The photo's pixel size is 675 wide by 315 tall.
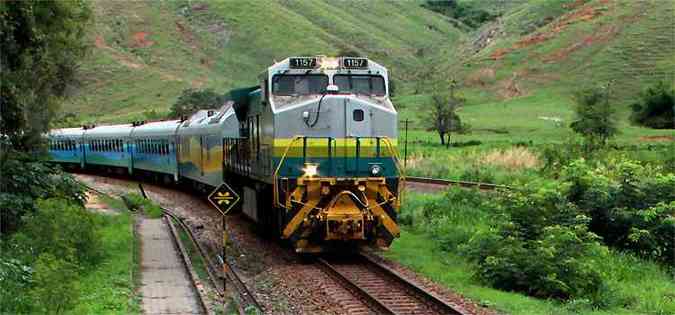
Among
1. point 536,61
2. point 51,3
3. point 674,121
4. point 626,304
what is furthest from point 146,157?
point 536,61

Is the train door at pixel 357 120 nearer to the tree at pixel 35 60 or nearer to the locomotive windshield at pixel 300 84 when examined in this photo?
the locomotive windshield at pixel 300 84

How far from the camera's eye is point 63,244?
1513 centimetres

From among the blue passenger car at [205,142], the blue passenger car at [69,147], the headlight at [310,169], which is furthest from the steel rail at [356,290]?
the blue passenger car at [69,147]

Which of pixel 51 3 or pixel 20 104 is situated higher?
pixel 51 3

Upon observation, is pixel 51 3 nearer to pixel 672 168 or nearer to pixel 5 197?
pixel 5 197

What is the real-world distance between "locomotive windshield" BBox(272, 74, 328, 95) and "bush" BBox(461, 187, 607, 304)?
4.65 metres

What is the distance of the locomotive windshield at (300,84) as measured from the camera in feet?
56.4

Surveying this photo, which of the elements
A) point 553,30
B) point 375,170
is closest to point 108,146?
point 375,170

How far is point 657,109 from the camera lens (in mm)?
61906

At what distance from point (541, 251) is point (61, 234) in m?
9.23

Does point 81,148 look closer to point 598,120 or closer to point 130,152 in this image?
point 130,152

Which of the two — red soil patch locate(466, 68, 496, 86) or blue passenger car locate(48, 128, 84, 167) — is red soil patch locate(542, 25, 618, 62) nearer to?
red soil patch locate(466, 68, 496, 86)

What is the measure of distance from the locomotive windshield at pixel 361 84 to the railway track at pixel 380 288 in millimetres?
3656

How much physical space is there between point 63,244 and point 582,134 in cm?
3820
